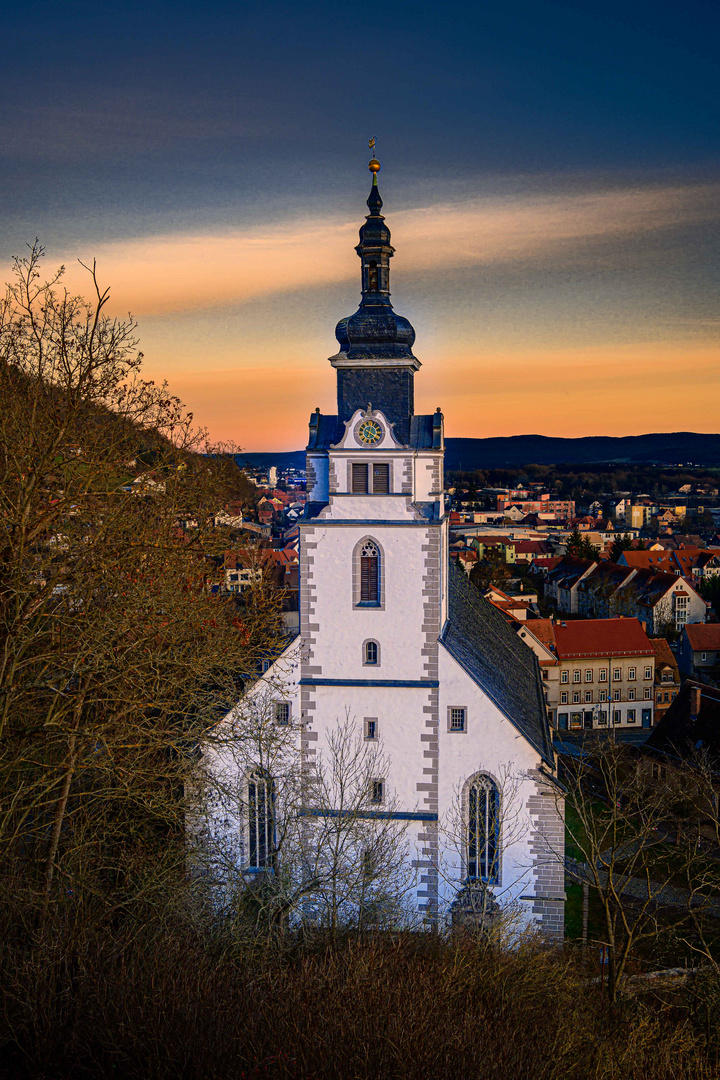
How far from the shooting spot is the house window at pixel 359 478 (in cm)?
2284

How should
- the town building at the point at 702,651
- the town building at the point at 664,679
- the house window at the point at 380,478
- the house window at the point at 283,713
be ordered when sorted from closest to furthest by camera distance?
the house window at the point at 380,478 → the house window at the point at 283,713 → the town building at the point at 664,679 → the town building at the point at 702,651

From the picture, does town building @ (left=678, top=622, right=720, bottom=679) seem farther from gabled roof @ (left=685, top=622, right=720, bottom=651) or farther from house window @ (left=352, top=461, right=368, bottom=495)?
house window @ (left=352, top=461, right=368, bottom=495)

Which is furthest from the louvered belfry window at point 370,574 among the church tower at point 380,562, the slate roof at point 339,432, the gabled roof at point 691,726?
the gabled roof at point 691,726

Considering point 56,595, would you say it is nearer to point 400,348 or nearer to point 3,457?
point 3,457

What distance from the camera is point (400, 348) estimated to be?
75.8 feet

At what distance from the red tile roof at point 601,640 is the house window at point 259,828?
34.7 metres

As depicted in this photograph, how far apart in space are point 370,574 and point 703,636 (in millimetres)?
48807

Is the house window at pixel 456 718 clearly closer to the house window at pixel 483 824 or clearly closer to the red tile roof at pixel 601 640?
the house window at pixel 483 824

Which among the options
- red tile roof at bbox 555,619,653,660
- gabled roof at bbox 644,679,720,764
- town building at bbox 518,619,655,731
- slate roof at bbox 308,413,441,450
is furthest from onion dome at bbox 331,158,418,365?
red tile roof at bbox 555,619,653,660

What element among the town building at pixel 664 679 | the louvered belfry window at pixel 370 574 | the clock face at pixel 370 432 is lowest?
the louvered belfry window at pixel 370 574

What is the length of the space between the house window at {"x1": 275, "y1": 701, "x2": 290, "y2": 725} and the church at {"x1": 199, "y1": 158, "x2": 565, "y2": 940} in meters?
0.06

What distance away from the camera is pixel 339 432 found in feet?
75.8

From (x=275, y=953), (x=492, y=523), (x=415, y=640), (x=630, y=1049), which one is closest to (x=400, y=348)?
(x=415, y=640)

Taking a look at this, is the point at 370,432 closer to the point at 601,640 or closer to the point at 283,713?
the point at 283,713
